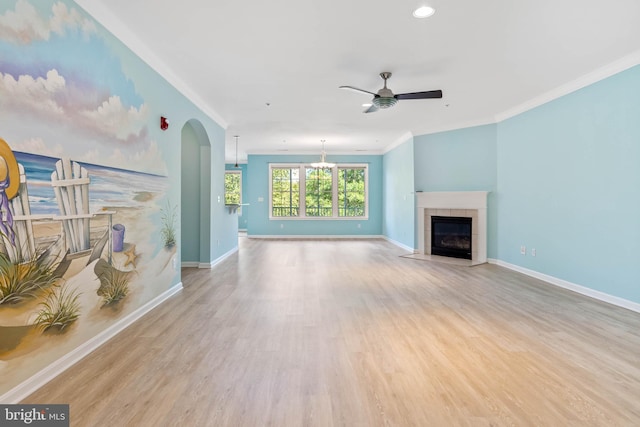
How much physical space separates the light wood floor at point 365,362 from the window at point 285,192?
6265 millimetres

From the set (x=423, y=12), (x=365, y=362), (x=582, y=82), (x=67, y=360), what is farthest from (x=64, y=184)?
(x=582, y=82)

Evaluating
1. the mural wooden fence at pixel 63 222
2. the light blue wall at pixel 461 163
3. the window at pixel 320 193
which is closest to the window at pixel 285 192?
the window at pixel 320 193

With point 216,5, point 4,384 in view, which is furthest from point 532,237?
point 4,384

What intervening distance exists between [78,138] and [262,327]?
83.9 inches

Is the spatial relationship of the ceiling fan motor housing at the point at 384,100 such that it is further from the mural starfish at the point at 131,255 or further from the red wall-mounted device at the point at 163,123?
the mural starfish at the point at 131,255

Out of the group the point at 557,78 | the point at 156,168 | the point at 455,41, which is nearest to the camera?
the point at 455,41

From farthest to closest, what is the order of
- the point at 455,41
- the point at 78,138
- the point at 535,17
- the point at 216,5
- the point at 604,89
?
1. the point at 604,89
2. the point at 455,41
3. the point at 535,17
4. the point at 216,5
5. the point at 78,138

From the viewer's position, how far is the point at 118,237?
2.94 m

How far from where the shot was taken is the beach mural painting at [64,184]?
1.87 metres

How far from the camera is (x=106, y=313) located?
274 cm

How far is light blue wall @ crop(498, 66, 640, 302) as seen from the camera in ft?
11.8

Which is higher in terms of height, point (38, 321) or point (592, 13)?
point (592, 13)

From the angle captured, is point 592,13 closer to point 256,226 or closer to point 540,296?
point 540,296

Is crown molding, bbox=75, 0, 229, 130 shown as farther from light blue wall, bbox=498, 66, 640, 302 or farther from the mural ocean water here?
light blue wall, bbox=498, 66, 640, 302
